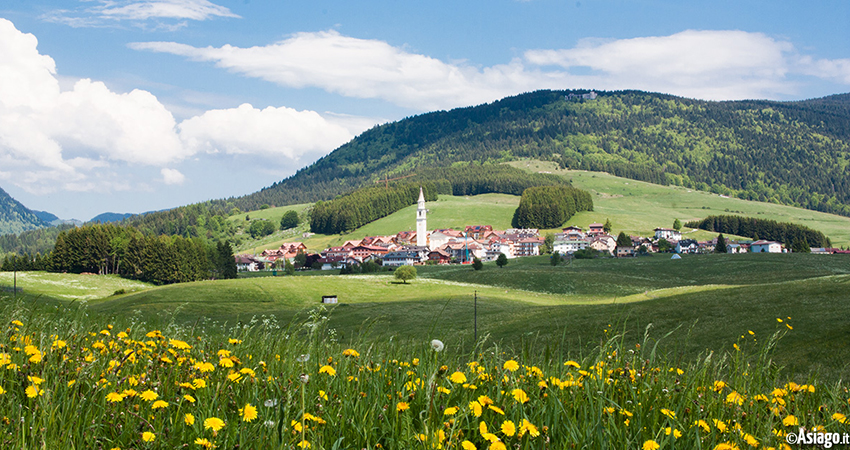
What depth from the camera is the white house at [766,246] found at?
162 meters

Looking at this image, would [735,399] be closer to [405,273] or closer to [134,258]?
[405,273]

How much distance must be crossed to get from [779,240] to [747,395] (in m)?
209

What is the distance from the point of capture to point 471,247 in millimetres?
163875

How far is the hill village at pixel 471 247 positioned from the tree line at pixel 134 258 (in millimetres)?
29467

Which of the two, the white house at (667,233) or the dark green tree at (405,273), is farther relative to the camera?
the white house at (667,233)

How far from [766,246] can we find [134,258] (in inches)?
6632

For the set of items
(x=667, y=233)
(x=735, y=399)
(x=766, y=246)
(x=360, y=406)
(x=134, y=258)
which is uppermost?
(x=360, y=406)

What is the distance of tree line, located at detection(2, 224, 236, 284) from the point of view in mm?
112062

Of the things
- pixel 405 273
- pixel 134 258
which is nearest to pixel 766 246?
pixel 405 273

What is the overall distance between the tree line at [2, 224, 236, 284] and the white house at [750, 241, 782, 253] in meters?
147

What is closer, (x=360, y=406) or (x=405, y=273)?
(x=360, y=406)

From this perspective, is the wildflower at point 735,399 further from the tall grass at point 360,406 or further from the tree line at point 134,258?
the tree line at point 134,258

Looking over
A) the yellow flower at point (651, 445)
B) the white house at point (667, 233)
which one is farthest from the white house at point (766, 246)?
the yellow flower at point (651, 445)

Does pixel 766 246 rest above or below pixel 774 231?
below
